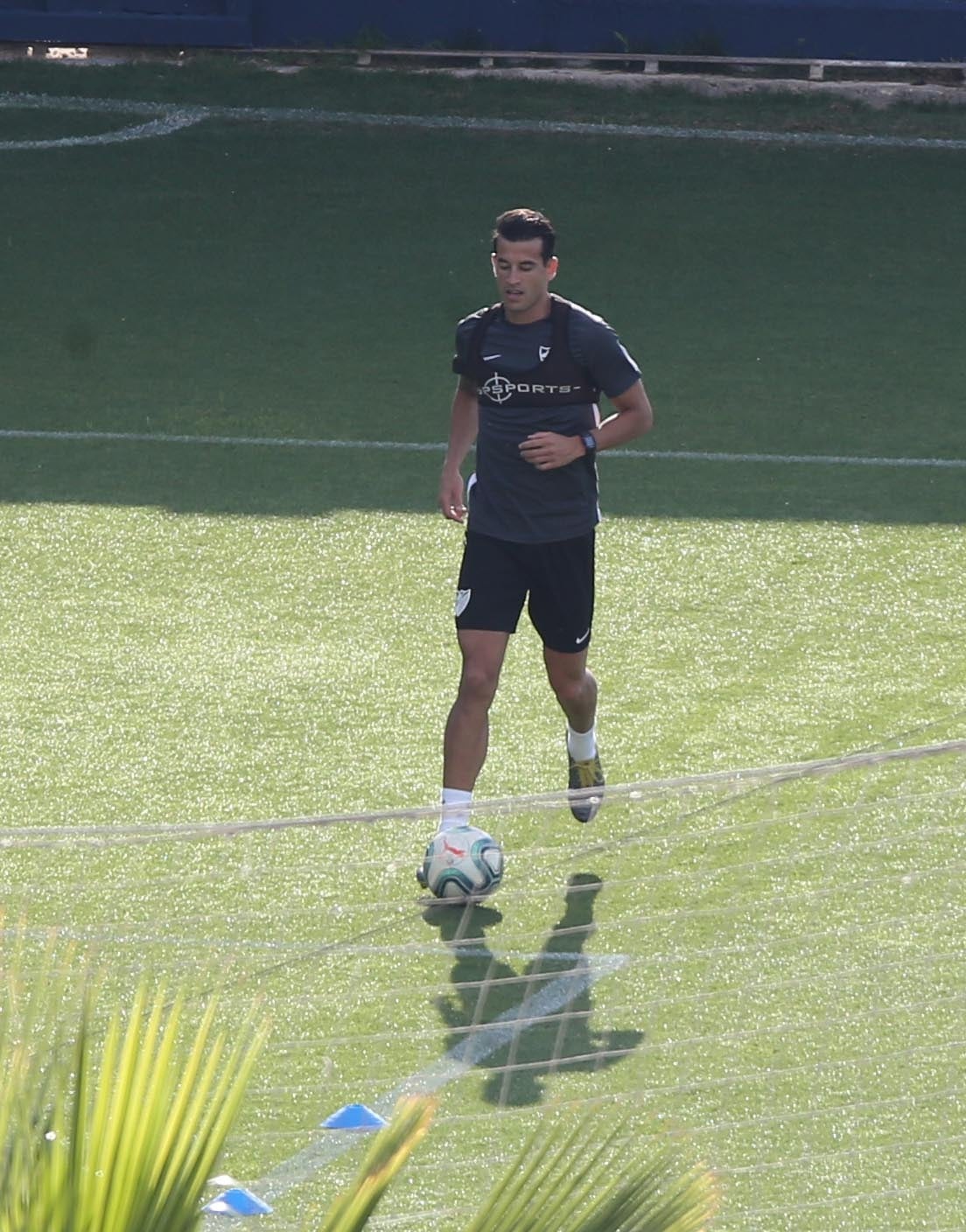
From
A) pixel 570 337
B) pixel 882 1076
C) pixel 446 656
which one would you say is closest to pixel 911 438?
pixel 446 656

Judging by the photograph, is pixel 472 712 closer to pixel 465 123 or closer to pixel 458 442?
pixel 458 442


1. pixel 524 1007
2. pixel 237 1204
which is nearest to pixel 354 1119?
pixel 237 1204

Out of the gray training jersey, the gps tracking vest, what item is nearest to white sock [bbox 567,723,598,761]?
the gray training jersey

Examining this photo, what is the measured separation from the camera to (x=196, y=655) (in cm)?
768

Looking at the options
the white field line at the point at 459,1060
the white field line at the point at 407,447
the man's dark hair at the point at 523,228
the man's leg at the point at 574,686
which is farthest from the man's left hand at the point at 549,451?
the white field line at the point at 407,447

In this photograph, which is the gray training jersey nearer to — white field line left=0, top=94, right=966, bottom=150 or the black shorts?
the black shorts

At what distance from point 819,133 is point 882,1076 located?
43.9 ft

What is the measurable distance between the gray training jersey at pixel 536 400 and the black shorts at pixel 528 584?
5 cm

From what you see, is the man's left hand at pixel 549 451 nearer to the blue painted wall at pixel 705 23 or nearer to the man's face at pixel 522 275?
the man's face at pixel 522 275

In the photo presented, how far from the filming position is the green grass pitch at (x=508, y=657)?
4672mm

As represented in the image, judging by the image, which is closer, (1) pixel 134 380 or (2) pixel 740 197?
(1) pixel 134 380

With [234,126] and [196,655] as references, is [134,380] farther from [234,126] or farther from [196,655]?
[234,126]

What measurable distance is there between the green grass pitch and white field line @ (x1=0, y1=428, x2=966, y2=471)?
50mm

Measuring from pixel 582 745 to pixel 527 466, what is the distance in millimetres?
930
